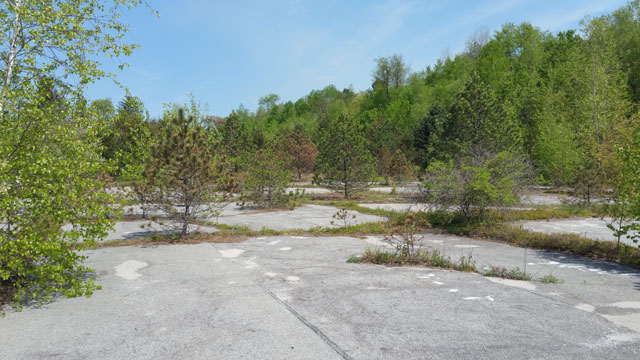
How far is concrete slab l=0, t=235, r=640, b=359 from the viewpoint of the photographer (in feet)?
12.4

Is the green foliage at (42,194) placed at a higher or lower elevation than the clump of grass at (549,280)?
higher

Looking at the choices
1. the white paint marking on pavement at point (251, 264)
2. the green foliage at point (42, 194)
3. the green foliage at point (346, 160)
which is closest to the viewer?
the green foliage at point (42, 194)

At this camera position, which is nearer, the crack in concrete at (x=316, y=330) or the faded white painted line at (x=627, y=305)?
the crack in concrete at (x=316, y=330)

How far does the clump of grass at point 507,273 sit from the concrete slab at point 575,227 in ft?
18.3

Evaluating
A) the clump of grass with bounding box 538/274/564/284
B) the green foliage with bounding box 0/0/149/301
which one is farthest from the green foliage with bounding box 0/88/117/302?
the clump of grass with bounding box 538/274/564/284

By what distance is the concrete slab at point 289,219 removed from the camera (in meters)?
13.2

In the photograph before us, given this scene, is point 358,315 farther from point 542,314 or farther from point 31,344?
point 31,344

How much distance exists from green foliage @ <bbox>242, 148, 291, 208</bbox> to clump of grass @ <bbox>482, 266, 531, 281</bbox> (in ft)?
42.1

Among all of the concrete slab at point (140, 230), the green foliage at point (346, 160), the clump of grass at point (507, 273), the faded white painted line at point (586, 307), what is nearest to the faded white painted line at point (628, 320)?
the faded white painted line at point (586, 307)

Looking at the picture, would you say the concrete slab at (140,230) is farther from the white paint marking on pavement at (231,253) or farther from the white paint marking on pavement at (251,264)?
the white paint marking on pavement at (251,264)

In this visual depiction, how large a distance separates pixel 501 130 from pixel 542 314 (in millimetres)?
22899

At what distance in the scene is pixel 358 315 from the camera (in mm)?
4688

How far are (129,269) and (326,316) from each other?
14.8 ft

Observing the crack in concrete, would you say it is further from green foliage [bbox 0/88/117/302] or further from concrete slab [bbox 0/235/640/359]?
green foliage [bbox 0/88/117/302]
